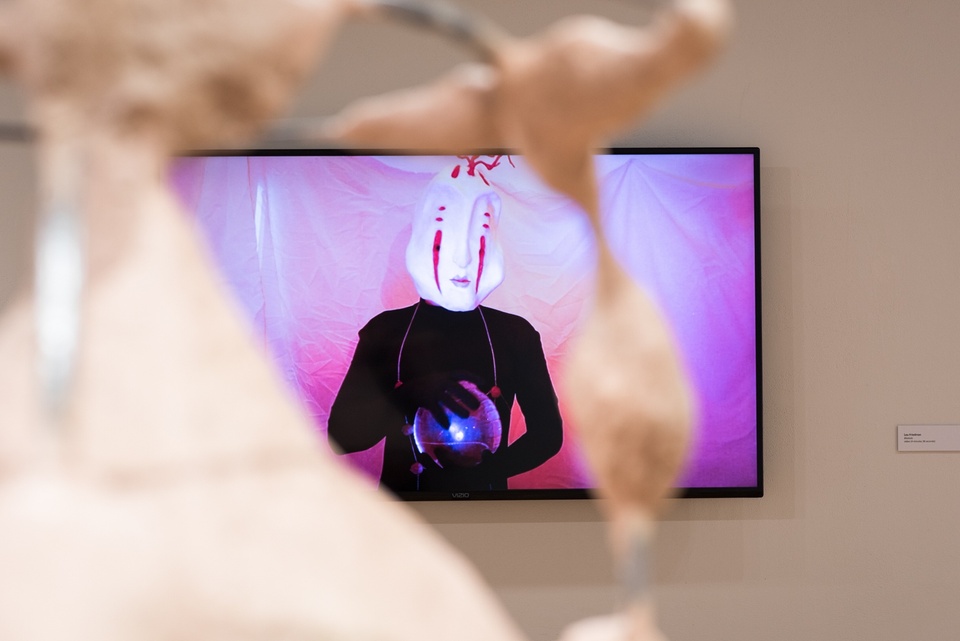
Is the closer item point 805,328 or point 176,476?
point 176,476

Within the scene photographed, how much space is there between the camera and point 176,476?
362mm

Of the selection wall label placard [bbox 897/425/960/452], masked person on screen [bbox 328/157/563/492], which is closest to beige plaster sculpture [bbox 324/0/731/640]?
masked person on screen [bbox 328/157/563/492]

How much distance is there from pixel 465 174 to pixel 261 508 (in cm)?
214

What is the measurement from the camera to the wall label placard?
8.21 feet

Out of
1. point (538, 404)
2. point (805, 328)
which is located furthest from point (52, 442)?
point (805, 328)

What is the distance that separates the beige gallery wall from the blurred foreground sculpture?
6.90 feet

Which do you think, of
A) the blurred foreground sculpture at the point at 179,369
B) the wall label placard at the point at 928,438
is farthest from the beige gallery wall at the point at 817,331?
the blurred foreground sculpture at the point at 179,369

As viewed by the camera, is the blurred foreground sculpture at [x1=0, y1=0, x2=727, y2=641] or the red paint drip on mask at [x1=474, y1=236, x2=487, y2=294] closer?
the blurred foreground sculpture at [x1=0, y1=0, x2=727, y2=641]

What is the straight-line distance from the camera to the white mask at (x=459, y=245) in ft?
8.09

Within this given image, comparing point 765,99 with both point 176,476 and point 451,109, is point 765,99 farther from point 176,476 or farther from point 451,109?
point 176,476

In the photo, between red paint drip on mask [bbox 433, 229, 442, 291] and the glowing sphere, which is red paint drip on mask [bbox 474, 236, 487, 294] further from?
the glowing sphere

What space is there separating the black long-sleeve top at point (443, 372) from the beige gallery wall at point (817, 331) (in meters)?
0.10

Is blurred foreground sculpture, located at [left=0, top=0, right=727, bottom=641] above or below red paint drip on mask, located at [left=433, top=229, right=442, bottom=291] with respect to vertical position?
below

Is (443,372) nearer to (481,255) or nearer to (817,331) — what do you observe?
(481,255)
